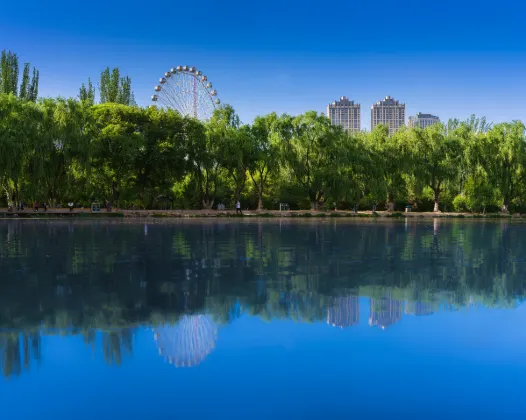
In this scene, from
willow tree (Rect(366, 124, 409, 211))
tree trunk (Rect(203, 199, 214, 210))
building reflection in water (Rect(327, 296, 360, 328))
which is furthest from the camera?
tree trunk (Rect(203, 199, 214, 210))

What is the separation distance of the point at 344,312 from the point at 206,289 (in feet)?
9.47

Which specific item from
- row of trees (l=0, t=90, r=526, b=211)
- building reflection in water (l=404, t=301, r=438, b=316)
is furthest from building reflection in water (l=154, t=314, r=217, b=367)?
row of trees (l=0, t=90, r=526, b=211)

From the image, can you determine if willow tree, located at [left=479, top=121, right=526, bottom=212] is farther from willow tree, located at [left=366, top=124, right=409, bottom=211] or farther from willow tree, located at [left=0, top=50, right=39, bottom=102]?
willow tree, located at [left=0, top=50, right=39, bottom=102]

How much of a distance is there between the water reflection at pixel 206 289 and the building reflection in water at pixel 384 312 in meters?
0.02

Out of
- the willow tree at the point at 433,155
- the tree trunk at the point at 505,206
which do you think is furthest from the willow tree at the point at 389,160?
the tree trunk at the point at 505,206

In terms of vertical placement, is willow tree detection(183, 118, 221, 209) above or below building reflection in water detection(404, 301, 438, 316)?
above

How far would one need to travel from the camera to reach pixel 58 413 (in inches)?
192

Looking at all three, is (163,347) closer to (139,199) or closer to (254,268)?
(254,268)

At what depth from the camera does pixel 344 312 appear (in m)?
8.37

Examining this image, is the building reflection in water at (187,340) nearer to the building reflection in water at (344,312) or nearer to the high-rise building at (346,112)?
the building reflection in water at (344,312)

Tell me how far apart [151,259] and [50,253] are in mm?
3580

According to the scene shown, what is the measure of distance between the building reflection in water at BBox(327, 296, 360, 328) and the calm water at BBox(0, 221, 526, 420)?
4cm

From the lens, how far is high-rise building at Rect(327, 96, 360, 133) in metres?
176

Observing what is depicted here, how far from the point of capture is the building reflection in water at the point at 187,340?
20.7 ft
